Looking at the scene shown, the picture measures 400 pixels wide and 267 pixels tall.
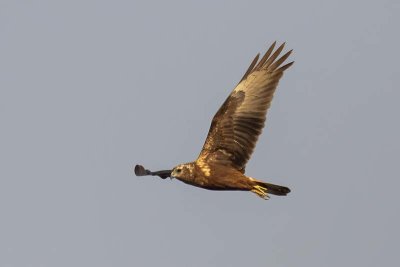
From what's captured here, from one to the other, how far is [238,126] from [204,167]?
42.8 inches

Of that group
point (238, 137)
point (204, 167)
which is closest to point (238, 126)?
point (238, 137)

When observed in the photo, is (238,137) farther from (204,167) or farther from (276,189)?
(276,189)

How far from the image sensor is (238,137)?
42.2ft

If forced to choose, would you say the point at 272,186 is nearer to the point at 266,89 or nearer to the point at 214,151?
the point at 214,151

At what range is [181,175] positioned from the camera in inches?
488

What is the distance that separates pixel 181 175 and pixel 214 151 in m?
0.88

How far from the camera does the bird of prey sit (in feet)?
40.2

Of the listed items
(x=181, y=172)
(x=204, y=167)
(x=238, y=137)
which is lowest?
(x=181, y=172)

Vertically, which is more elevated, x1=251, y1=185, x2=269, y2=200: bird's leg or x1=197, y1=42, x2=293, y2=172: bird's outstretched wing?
x1=197, y1=42, x2=293, y2=172: bird's outstretched wing

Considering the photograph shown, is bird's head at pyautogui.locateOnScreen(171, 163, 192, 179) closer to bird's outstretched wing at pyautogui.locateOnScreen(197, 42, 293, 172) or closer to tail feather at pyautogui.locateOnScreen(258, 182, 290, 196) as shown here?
bird's outstretched wing at pyautogui.locateOnScreen(197, 42, 293, 172)

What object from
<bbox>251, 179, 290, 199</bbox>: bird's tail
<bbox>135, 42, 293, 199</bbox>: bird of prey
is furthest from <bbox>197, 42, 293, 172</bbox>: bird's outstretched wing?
<bbox>251, 179, 290, 199</bbox>: bird's tail

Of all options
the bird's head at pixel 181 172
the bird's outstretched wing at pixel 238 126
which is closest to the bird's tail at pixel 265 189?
the bird's outstretched wing at pixel 238 126

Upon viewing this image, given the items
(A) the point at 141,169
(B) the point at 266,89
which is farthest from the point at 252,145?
(A) the point at 141,169

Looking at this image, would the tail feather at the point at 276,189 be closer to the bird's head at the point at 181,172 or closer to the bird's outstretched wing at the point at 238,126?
the bird's outstretched wing at the point at 238,126
